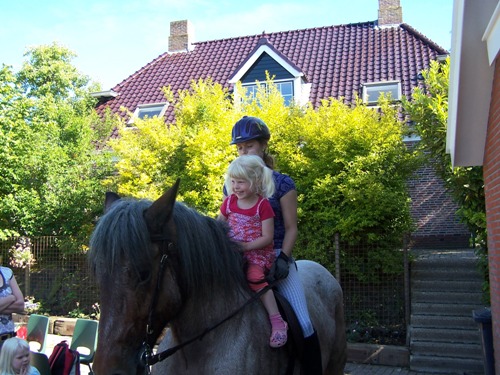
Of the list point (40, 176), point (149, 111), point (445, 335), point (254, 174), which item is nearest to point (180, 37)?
point (149, 111)

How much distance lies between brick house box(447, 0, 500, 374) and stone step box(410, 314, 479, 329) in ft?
8.44

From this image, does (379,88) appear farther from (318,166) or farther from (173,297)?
(173,297)

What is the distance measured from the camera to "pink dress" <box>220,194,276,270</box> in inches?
118

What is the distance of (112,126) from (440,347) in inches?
519

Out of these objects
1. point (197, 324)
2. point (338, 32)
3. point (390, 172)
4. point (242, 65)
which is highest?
point (338, 32)

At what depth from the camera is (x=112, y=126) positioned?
17.5 meters

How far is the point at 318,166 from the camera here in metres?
9.98

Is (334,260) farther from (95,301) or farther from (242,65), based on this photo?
(242,65)

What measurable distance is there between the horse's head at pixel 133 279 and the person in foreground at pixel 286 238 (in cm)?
84

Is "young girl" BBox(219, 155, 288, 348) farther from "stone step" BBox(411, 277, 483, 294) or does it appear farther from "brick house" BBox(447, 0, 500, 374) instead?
"stone step" BBox(411, 277, 483, 294)

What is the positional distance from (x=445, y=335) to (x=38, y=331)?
21.5 ft

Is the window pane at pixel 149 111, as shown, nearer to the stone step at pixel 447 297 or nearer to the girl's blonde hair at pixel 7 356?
the stone step at pixel 447 297

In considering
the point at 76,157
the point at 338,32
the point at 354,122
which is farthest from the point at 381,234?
the point at 338,32

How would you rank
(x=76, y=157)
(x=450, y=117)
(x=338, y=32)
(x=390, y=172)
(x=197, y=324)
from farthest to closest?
(x=338, y=32)
(x=76, y=157)
(x=390, y=172)
(x=450, y=117)
(x=197, y=324)
